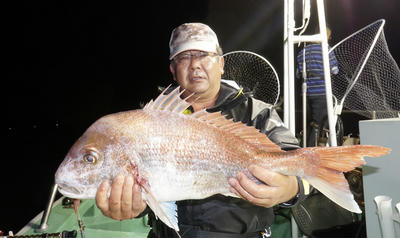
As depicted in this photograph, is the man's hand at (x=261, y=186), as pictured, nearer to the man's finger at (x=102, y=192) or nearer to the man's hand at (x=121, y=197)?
the man's hand at (x=121, y=197)

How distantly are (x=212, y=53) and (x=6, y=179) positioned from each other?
23.9 meters

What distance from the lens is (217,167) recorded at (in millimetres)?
1739

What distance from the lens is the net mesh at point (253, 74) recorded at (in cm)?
394

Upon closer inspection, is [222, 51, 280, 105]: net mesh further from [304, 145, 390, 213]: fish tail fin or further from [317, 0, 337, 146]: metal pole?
[304, 145, 390, 213]: fish tail fin

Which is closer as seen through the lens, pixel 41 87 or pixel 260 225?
pixel 260 225

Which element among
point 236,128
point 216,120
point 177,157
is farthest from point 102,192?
point 236,128

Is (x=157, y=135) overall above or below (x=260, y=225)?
above

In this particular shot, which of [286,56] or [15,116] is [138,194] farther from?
[15,116]

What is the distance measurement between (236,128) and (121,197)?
974 millimetres

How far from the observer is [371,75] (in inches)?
160

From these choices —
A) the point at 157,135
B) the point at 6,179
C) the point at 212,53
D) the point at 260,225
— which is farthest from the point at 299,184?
the point at 6,179

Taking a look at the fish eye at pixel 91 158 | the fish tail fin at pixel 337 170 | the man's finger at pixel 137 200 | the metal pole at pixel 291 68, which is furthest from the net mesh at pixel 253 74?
the fish eye at pixel 91 158

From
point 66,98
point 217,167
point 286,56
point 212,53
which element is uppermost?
point 66,98

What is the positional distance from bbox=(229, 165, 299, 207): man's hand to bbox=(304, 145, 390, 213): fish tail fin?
0.21m
